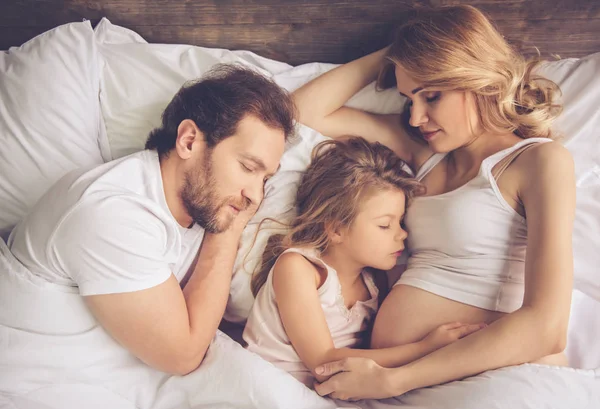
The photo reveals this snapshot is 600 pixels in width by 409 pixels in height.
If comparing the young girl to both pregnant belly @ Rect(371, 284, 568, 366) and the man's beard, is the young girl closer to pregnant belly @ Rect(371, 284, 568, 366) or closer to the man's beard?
pregnant belly @ Rect(371, 284, 568, 366)

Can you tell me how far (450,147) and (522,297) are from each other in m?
0.45

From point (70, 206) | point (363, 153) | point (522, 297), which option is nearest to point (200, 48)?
point (363, 153)

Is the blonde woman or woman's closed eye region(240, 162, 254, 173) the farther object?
woman's closed eye region(240, 162, 254, 173)

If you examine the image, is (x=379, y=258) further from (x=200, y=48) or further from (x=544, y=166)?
(x=200, y=48)

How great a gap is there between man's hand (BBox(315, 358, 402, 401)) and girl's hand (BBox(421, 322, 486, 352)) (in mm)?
137

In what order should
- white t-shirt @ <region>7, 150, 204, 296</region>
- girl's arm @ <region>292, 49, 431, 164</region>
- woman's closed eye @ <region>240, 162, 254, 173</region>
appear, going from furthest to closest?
girl's arm @ <region>292, 49, 431, 164</region> < woman's closed eye @ <region>240, 162, 254, 173</region> < white t-shirt @ <region>7, 150, 204, 296</region>

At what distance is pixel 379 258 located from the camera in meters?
1.52

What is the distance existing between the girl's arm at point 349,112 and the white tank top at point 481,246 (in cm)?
27

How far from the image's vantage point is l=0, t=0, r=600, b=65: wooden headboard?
1.68 meters

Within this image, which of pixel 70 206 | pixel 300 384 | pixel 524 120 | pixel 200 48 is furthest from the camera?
pixel 200 48

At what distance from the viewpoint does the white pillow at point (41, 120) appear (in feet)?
4.99

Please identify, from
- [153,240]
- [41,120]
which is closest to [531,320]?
[153,240]

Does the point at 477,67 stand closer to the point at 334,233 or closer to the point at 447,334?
the point at 334,233

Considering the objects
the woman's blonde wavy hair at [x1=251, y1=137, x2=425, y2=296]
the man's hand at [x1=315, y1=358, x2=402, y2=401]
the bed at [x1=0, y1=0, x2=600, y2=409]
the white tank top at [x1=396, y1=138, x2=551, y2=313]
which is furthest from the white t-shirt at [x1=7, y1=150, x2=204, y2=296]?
the white tank top at [x1=396, y1=138, x2=551, y2=313]
